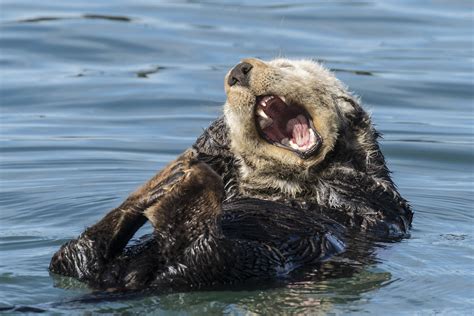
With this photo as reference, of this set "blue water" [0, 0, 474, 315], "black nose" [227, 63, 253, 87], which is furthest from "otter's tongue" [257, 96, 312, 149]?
"blue water" [0, 0, 474, 315]

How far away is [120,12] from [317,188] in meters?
8.58

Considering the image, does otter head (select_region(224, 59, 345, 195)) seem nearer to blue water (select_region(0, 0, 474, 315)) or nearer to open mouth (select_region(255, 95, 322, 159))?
open mouth (select_region(255, 95, 322, 159))

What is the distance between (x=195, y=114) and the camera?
10.0m

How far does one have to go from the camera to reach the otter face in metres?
5.67

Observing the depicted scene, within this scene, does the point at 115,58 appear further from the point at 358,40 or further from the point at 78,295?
the point at 78,295

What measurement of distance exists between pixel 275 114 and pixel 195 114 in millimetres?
4176

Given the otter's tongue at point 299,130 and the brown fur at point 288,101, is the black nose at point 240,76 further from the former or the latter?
the otter's tongue at point 299,130

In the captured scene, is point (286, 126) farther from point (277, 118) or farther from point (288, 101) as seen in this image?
point (288, 101)

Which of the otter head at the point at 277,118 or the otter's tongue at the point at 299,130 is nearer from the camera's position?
the otter head at the point at 277,118

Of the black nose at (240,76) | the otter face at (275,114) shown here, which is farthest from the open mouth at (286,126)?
the black nose at (240,76)

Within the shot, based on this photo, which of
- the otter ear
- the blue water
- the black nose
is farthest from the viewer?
the otter ear

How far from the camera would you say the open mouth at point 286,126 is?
18.8 ft

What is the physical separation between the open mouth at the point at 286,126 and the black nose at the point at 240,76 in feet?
0.44

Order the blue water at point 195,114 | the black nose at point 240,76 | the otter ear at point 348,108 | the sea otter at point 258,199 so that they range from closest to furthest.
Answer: the sea otter at point 258,199 < the blue water at point 195,114 < the black nose at point 240,76 < the otter ear at point 348,108
